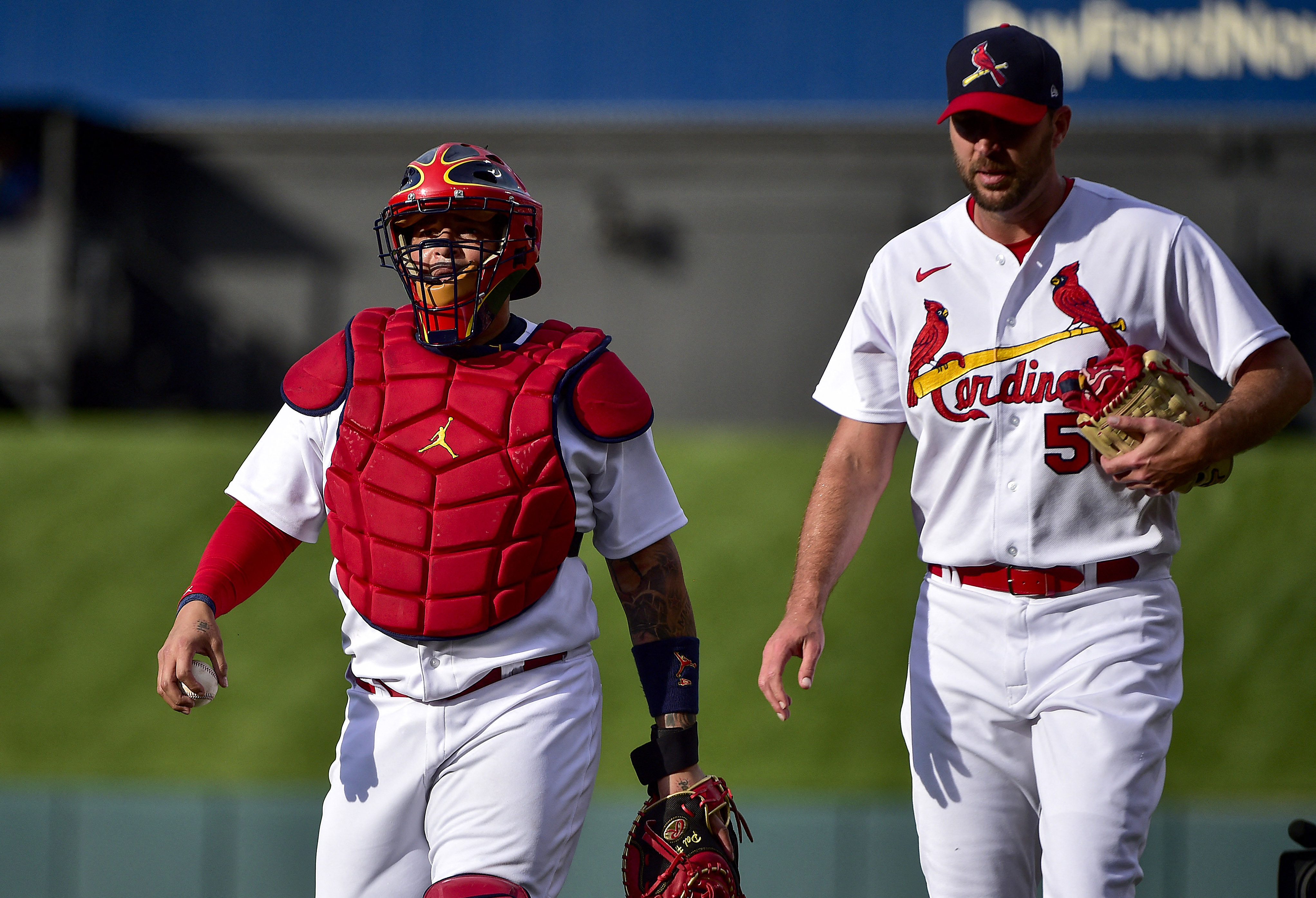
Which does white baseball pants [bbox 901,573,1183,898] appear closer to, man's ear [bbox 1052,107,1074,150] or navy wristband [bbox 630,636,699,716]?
navy wristband [bbox 630,636,699,716]

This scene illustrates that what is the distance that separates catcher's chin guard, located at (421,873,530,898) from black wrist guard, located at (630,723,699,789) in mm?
409

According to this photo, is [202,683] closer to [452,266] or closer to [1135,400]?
[452,266]

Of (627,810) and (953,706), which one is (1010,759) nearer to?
(953,706)

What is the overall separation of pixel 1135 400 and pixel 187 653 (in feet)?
6.94

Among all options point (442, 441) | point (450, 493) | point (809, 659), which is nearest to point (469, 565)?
point (450, 493)

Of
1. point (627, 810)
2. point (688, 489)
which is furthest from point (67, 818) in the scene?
point (688, 489)

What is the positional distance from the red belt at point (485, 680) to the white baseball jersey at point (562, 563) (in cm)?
2

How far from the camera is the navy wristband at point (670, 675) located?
311 centimetres

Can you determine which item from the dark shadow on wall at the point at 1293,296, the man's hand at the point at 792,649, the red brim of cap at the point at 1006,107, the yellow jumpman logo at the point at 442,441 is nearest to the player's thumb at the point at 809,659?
the man's hand at the point at 792,649

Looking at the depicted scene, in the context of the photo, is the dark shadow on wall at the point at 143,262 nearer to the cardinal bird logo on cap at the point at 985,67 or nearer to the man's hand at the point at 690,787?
the man's hand at the point at 690,787

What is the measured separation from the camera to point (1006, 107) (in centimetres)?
294

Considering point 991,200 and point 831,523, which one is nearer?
point 991,200

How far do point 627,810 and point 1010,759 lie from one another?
3.44 metres

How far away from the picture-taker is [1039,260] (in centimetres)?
307
